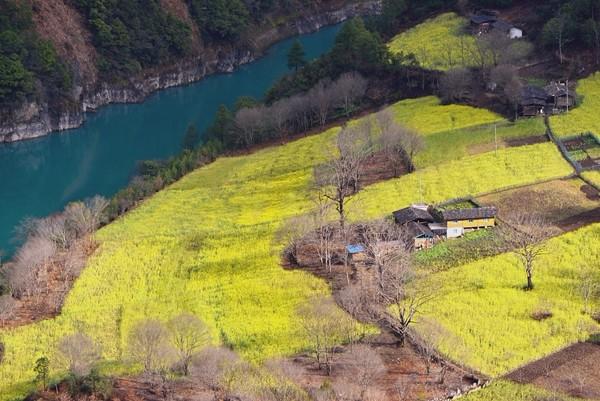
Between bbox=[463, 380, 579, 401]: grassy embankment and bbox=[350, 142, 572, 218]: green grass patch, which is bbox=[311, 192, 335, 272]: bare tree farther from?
bbox=[463, 380, 579, 401]: grassy embankment

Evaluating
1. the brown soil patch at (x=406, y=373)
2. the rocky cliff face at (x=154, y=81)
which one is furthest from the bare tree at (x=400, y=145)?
the rocky cliff face at (x=154, y=81)

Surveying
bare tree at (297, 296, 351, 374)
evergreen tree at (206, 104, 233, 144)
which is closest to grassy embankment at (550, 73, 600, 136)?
evergreen tree at (206, 104, 233, 144)

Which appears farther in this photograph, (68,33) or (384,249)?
(68,33)

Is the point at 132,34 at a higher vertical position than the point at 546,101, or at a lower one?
higher

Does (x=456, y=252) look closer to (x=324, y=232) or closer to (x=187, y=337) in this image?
(x=324, y=232)

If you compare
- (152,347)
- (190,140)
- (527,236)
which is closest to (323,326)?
(152,347)

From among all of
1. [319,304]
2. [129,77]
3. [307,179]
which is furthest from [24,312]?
[129,77]

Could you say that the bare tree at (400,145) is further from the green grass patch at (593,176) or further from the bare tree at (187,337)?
the bare tree at (187,337)
